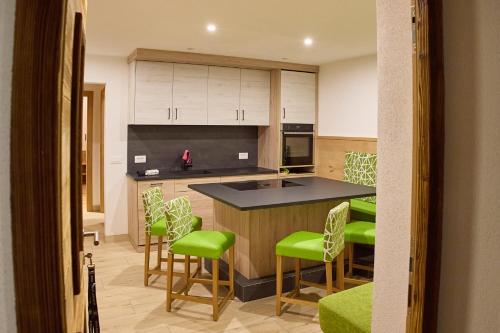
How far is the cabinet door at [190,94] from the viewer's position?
213 inches

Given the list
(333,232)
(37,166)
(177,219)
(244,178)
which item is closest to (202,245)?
(177,219)

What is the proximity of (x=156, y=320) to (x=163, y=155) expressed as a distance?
293 cm

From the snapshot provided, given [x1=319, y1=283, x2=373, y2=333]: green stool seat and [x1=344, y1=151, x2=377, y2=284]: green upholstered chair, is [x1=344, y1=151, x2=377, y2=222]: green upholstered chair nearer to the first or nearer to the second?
[x1=344, y1=151, x2=377, y2=284]: green upholstered chair

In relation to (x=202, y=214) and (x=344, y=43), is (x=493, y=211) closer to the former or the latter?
(x=344, y=43)

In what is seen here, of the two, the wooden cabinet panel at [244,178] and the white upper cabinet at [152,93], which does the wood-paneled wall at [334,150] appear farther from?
the white upper cabinet at [152,93]

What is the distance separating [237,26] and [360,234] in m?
2.27

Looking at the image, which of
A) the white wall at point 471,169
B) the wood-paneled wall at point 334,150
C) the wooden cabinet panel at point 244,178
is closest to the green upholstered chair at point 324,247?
the white wall at point 471,169

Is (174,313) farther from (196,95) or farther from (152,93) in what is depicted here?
(196,95)

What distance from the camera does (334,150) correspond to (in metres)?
5.95

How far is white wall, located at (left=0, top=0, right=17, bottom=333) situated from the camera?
0.55 m

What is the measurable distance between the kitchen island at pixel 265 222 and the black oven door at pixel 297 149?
78.4 inches

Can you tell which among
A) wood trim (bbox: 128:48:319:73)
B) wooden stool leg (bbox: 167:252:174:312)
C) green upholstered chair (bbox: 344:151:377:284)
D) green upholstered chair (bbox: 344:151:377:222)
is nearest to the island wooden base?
green upholstered chair (bbox: 344:151:377:284)

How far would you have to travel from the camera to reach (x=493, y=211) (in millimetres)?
1094

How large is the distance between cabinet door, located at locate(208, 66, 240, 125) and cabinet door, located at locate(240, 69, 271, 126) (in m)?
0.10
